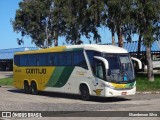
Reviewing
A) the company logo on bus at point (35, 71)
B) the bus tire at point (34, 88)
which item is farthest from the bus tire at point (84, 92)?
the bus tire at point (34, 88)

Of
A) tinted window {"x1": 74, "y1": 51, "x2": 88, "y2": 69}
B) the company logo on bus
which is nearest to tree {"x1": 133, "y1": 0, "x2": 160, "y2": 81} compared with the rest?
the company logo on bus

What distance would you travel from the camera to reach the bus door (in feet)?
66.2

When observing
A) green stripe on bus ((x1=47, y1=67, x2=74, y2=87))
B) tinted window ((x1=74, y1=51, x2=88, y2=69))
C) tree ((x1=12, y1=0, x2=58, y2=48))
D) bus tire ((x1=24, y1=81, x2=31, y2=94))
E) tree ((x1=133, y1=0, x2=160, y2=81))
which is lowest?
bus tire ((x1=24, y1=81, x2=31, y2=94))

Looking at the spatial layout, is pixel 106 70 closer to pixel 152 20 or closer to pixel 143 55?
pixel 152 20

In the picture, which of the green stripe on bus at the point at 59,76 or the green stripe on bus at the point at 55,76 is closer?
the green stripe on bus at the point at 59,76

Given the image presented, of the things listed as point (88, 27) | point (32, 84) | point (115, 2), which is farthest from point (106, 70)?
point (88, 27)

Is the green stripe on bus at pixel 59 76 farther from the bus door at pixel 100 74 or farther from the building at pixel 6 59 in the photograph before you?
the building at pixel 6 59

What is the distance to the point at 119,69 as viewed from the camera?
20625mm

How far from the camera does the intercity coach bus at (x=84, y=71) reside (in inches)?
799

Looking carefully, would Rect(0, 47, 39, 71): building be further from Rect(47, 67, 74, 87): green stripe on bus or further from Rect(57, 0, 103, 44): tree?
Rect(47, 67, 74, 87): green stripe on bus

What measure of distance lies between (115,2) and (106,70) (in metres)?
10.9

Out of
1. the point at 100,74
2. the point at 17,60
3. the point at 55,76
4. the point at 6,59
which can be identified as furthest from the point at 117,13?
the point at 6,59

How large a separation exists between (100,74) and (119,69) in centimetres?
104

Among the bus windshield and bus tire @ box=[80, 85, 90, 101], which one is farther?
bus tire @ box=[80, 85, 90, 101]
